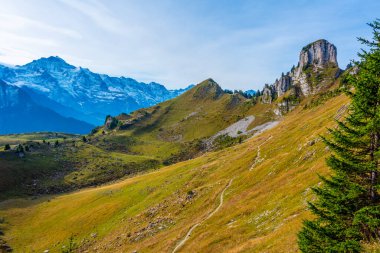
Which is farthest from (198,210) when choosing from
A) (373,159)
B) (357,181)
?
(373,159)

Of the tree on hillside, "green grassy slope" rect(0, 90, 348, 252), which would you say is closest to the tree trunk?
the tree on hillside

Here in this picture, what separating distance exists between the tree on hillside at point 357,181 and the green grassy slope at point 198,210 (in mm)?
11826

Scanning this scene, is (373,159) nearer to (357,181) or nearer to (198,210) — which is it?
(357,181)

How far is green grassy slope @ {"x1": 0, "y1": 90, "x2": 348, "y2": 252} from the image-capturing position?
47.7 m

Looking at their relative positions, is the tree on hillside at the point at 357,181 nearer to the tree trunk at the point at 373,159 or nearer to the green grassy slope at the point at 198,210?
the tree trunk at the point at 373,159

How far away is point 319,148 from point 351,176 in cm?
4446

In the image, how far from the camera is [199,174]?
10269cm

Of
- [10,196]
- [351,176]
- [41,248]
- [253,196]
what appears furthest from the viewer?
[10,196]

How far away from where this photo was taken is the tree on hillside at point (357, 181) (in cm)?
1997

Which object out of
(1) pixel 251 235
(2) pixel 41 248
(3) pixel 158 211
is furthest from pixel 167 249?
(2) pixel 41 248

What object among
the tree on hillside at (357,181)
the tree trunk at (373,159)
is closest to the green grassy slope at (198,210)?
the tree on hillside at (357,181)

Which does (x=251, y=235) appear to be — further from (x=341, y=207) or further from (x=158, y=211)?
(x=158, y=211)

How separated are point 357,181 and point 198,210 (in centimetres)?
5496

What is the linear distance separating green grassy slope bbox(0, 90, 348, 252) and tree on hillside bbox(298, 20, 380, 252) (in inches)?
466
